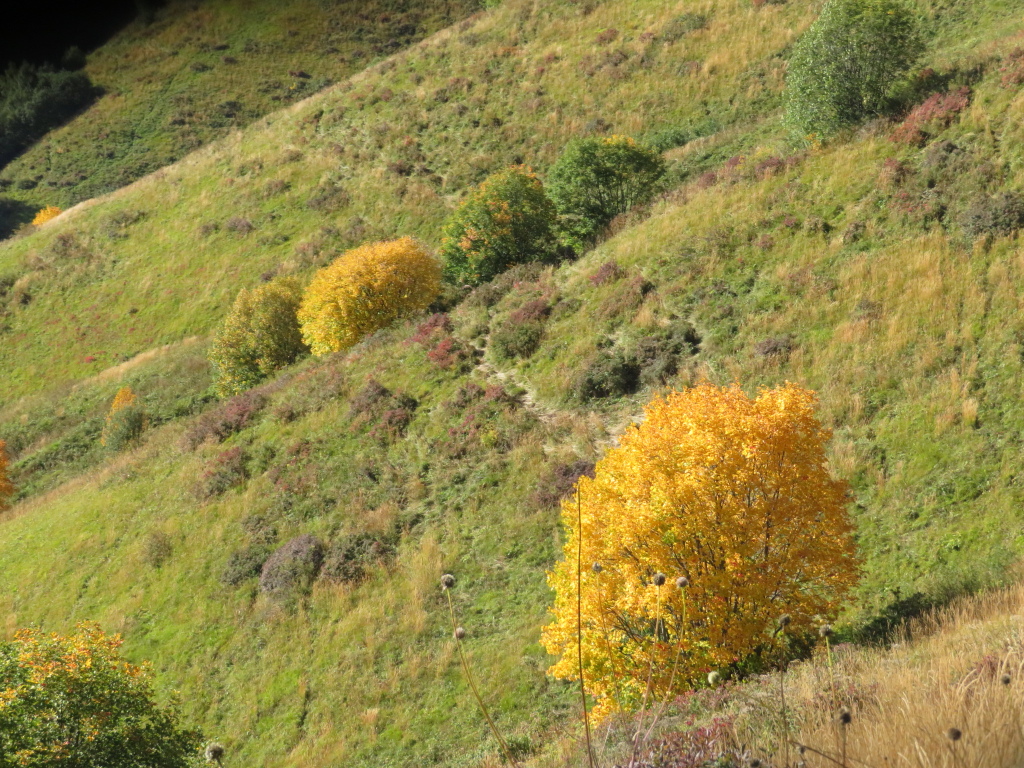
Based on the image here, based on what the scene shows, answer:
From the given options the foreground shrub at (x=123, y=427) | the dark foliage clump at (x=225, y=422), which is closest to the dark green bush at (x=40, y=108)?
the foreground shrub at (x=123, y=427)

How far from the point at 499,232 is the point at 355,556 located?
2285cm

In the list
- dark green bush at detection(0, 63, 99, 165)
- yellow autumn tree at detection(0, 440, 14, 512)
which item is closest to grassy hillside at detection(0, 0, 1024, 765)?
yellow autumn tree at detection(0, 440, 14, 512)

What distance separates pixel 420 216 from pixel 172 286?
2262 centimetres

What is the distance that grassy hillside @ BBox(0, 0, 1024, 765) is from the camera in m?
18.1

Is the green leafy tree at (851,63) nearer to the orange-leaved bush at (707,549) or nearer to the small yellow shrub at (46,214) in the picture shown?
the orange-leaved bush at (707,549)

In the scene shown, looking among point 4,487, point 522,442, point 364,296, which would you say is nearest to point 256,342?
point 364,296

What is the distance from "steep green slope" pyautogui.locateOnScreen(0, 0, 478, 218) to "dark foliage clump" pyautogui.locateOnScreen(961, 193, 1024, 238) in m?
98.9

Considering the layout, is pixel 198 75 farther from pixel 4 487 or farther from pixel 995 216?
pixel 995 216

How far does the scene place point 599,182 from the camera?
140 feet

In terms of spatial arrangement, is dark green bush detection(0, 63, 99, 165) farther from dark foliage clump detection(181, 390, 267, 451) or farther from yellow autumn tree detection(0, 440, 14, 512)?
dark foliage clump detection(181, 390, 267, 451)

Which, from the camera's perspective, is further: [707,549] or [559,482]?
[559,482]

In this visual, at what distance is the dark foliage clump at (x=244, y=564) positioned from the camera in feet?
78.3

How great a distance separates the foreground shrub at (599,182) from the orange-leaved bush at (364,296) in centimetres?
966

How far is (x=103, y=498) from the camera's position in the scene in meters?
31.2
